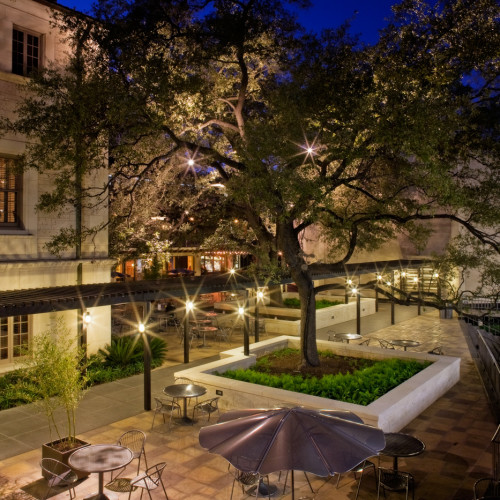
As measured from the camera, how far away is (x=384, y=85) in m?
10.9

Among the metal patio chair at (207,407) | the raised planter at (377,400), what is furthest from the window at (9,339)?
the metal patio chair at (207,407)

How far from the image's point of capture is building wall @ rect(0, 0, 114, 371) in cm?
1370

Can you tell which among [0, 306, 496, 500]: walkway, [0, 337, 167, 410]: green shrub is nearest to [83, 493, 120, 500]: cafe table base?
[0, 306, 496, 500]: walkway

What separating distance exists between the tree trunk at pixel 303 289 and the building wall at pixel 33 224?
625cm

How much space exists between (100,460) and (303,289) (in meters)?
7.96

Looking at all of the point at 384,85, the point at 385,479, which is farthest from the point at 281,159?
the point at 385,479

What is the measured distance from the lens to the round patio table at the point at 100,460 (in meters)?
6.76

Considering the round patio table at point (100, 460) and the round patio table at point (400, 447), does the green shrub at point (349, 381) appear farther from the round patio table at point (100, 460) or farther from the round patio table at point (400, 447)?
the round patio table at point (100, 460)

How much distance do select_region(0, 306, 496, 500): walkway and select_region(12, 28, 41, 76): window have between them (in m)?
9.70

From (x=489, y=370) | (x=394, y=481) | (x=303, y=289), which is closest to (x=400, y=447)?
(x=394, y=481)

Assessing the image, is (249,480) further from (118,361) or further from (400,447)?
(118,361)

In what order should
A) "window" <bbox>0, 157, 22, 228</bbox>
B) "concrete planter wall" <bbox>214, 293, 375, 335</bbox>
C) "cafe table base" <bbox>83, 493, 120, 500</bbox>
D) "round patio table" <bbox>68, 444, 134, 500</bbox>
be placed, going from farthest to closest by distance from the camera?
"concrete planter wall" <bbox>214, 293, 375, 335</bbox>, "window" <bbox>0, 157, 22, 228</bbox>, "cafe table base" <bbox>83, 493, 120, 500</bbox>, "round patio table" <bbox>68, 444, 134, 500</bbox>

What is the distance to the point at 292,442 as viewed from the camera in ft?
17.9

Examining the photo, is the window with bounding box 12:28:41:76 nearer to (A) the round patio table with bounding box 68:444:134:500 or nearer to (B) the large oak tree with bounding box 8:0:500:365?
(B) the large oak tree with bounding box 8:0:500:365
